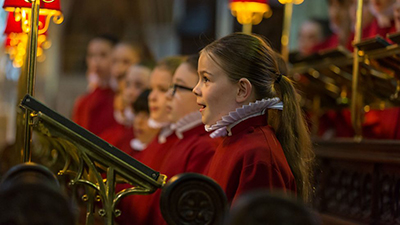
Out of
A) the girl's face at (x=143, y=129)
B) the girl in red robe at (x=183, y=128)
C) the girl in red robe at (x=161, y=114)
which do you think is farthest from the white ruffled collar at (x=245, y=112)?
the girl's face at (x=143, y=129)

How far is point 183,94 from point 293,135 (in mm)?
1010

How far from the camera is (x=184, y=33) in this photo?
37.2ft

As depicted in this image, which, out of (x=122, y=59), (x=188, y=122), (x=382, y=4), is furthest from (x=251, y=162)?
(x=122, y=59)

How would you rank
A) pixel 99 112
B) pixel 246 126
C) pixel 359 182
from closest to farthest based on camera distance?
1. pixel 246 126
2. pixel 359 182
3. pixel 99 112

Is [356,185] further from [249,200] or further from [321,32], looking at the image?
[321,32]

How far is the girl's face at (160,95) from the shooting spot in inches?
144

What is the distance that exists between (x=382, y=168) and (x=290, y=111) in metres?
1.29

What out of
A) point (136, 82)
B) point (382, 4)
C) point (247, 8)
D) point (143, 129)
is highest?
point (382, 4)

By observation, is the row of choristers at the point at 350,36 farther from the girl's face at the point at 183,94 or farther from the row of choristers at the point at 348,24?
the girl's face at the point at 183,94

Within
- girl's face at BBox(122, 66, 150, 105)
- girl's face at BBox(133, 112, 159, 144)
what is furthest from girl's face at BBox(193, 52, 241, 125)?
girl's face at BBox(122, 66, 150, 105)

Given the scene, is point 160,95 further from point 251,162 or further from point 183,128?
point 251,162

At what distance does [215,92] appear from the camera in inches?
88.5

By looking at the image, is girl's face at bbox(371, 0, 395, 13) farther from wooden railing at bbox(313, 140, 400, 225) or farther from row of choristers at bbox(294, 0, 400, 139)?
wooden railing at bbox(313, 140, 400, 225)

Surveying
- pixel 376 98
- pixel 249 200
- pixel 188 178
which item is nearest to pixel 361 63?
pixel 376 98
